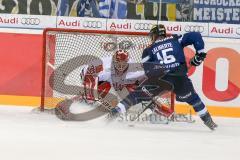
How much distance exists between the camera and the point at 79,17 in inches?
290

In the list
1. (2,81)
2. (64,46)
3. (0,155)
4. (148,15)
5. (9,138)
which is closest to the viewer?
(0,155)

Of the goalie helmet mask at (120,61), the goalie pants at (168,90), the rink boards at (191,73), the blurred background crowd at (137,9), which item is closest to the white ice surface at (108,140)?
the goalie pants at (168,90)

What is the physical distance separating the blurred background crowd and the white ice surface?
230cm

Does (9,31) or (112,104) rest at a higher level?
(9,31)

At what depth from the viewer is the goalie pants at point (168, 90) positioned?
5.28 metres

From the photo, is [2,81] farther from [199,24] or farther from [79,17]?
[199,24]

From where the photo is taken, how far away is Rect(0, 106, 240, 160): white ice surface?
358 centimetres

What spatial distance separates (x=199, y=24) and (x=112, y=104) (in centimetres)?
203

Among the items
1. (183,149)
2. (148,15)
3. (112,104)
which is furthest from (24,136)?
(148,15)

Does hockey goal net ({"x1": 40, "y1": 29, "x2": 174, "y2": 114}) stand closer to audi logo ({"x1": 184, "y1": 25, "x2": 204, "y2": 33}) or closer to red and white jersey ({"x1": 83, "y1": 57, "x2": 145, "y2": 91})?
red and white jersey ({"x1": 83, "y1": 57, "x2": 145, "y2": 91})

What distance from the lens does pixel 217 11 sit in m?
7.93

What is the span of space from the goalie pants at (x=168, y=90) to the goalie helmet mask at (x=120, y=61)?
358mm

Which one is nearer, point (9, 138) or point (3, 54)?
point (9, 138)

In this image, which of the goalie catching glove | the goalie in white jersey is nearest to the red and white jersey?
the goalie in white jersey
